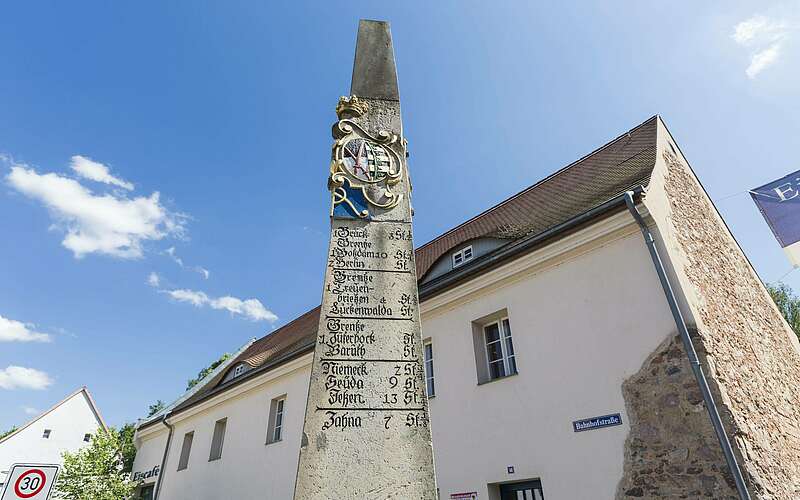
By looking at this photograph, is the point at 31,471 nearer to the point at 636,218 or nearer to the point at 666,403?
the point at 666,403

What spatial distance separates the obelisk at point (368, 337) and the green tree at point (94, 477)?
60.0ft

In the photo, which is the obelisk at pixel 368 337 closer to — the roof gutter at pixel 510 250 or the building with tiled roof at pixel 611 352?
the building with tiled roof at pixel 611 352

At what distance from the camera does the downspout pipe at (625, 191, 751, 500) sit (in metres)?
5.18

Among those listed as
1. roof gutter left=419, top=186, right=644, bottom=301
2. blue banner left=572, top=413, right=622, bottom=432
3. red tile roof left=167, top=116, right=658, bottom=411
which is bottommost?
blue banner left=572, top=413, right=622, bottom=432

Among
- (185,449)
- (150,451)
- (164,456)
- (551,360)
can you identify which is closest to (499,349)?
(551,360)

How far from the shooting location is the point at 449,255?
10359 millimetres

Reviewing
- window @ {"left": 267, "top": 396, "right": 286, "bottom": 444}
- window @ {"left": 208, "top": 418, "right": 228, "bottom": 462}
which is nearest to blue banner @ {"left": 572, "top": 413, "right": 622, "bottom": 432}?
window @ {"left": 267, "top": 396, "right": 286, "bottom": 444}

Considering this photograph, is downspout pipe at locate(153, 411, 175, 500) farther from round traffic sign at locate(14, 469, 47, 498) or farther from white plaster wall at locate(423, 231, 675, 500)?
round traffic sign at locate(14, 469, 47, 498)

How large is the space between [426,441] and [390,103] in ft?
10.9

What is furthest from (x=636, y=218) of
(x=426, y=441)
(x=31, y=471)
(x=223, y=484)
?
(x=223, y=484)

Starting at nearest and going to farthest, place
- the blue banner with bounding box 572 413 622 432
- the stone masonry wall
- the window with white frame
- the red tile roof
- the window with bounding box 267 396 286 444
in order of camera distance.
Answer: the stone masonry wall → the blue banner with bounding box 572 413 622 432 → the window with white frame → the red tile roof → the window with bounding box 267 396 286 444

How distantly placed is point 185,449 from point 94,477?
369cm

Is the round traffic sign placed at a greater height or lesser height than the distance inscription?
lesser

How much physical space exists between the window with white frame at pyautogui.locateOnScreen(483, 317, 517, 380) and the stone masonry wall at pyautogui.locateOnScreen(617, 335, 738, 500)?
2.07 metres
